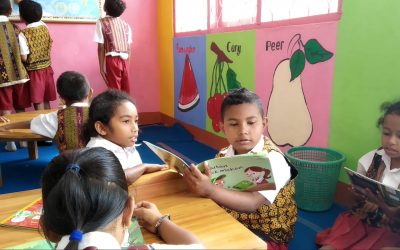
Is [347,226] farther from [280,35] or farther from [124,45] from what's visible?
[124,45]

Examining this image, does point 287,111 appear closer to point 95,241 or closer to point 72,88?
point 72,88

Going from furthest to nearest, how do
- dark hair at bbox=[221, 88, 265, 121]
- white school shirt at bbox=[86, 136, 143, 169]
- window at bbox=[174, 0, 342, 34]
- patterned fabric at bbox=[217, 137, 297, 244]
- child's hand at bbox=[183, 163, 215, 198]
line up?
window at bbox=[174, 0, 342, 34], white school shirt at bbox=[86, 136, 143, 169], dark hair at bbox=[221, 88, 265, 121], patterned fabric at bbox=[217, 137, 297, 244], child's hand at bbox=[183, 163, 215, 198]

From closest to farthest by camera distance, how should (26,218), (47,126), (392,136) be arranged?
(26,218) → (392,136) → (47,126)

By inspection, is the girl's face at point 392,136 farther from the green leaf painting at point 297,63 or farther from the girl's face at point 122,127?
the girl's face at point 122,127

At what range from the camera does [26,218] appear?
1.00 metres

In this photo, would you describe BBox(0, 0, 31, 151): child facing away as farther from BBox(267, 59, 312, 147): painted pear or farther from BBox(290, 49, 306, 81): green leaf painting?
BBox(290, 49, 306, 81): green leaf painting

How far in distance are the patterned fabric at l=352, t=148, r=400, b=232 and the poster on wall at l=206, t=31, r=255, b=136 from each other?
1616mm

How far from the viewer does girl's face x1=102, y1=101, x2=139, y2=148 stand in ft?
5.05

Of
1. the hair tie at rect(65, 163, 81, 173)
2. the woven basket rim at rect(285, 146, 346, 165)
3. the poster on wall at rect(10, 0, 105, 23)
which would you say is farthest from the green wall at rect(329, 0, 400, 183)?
the poster on wall at rect(10, 0, 105, 23)

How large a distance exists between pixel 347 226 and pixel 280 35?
1638 millimetres

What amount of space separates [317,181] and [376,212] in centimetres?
86

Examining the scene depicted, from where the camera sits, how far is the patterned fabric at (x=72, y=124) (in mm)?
2180

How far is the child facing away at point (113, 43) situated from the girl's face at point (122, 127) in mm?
2692

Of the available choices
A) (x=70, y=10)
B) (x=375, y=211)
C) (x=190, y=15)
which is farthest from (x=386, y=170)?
(x=70, y=10)
